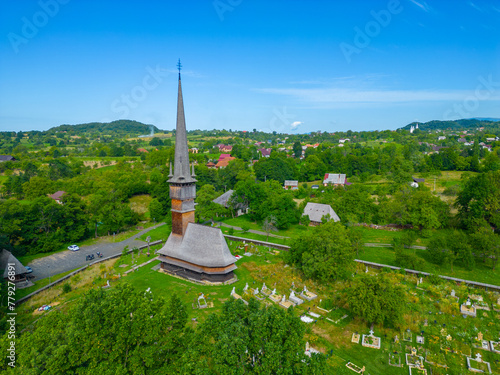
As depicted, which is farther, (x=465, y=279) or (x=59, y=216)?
(x=59, y=216)

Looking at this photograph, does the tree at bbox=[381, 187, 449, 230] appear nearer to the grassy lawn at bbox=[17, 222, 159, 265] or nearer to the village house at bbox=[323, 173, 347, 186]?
the village house at bbox=[323, 173, 347, 186]

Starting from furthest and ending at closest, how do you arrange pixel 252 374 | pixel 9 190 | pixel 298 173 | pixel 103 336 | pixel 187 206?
pixel 298 173 → pixel 9 190 → pixel 187 206 → pixel 103 336 → pixel 252 374

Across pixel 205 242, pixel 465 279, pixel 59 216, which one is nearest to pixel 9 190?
pixel 59 216

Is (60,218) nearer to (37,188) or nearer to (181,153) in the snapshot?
(181,153)

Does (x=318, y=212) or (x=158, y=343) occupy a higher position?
(x=158, y=343)

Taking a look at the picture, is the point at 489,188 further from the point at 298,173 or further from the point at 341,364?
the point at 298,173

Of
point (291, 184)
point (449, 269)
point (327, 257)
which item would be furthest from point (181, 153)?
point (291, 184)
